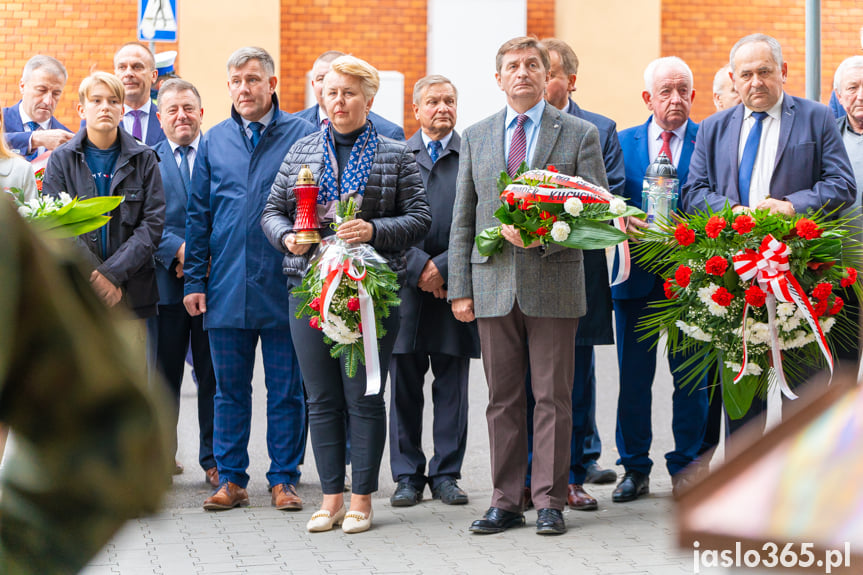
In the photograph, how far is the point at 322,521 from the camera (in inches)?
221

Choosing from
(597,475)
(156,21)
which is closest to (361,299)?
(597,475)

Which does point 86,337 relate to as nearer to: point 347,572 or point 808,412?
point 808,412

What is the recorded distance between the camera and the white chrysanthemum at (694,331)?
5.46 m

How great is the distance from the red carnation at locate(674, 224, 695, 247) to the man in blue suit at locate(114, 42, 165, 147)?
12.8ft

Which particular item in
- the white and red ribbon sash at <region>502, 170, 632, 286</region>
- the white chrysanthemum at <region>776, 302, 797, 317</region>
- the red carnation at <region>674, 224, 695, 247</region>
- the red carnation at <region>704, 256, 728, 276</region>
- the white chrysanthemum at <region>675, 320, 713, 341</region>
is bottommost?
the white chrysanthemum at <region>675, 320, 713, 341</region>

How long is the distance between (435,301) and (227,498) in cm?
169

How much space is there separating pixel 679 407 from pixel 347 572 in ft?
8.22

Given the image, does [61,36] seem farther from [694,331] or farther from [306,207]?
[694,331]

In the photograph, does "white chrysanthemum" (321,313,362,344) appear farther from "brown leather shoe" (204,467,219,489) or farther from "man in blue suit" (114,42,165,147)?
"man in blue suit" (114,42,165,147)

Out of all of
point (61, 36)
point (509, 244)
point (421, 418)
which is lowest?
point (421, 418)

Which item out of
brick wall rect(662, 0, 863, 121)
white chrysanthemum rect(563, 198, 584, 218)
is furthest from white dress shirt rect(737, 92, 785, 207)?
brick wall rect(662, 0, 863, 121)

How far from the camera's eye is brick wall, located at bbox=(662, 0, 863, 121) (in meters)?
16.1

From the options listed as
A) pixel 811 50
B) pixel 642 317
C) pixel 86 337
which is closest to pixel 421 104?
pixel 642 317

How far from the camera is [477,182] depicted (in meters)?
5.70
